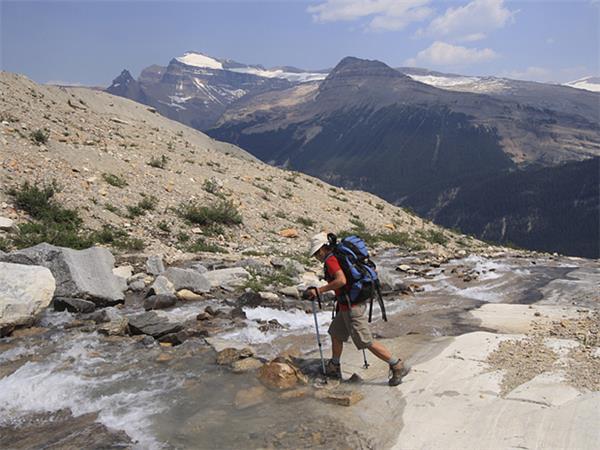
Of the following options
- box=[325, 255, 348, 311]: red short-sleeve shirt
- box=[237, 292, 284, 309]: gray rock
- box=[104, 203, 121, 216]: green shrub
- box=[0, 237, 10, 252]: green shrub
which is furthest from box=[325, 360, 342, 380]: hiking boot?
box=[104, 203, 121, 216]: green shrub

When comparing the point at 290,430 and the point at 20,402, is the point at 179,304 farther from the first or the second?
the point at 290,430

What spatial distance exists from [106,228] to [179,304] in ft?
25.0

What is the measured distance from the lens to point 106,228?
19172 mm

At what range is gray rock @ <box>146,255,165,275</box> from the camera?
15.6m

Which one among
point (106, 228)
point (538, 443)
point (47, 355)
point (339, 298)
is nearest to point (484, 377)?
point (538, 443)

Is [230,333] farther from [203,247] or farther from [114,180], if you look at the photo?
[114,180]

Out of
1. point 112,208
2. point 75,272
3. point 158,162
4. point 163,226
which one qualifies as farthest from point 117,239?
point 158,162

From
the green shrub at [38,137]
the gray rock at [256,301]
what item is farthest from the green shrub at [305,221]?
the green shrub at [38,137]

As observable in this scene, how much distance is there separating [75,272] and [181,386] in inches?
228

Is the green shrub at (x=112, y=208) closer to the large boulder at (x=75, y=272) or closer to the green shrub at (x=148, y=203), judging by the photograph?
the green shrub at (x=148, y=203)

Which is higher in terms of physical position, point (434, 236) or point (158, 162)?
point (158, 162)

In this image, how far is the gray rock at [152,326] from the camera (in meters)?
10.5

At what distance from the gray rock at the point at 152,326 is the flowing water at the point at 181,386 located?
1.21 feet

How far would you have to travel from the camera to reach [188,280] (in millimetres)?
14445
